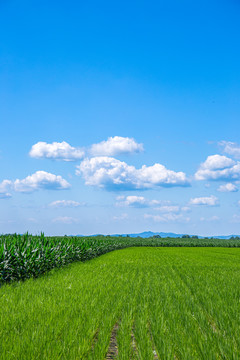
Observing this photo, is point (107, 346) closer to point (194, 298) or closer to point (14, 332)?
point (14, 332)

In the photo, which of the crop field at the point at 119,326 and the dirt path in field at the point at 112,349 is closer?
the crop field at the point at 119,326

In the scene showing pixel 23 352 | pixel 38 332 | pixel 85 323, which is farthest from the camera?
pixel 85 323

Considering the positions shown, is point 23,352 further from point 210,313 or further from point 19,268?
point 19,268

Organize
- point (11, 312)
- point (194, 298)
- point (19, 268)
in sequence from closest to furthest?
point (11, 312), point (194, 298), point (19, 268)

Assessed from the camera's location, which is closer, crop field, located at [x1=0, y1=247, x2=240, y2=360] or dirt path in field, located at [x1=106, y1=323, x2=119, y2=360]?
crop field, located at [x1=0, y1=247, x2=240, y2=360]

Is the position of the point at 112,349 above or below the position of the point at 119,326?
below

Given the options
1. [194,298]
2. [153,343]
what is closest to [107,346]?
[153,343]

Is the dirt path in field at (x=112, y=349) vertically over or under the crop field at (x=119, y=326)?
under

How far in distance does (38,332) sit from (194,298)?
5.20 m

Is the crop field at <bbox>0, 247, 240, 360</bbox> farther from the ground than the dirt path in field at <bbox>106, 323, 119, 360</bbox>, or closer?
farther from the ground

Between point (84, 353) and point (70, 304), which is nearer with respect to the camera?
point (84, 353)

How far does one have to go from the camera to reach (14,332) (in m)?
5.58

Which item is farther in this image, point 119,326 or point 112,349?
point 119,326

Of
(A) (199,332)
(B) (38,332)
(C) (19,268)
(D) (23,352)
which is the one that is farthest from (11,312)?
(C) (19,268)
